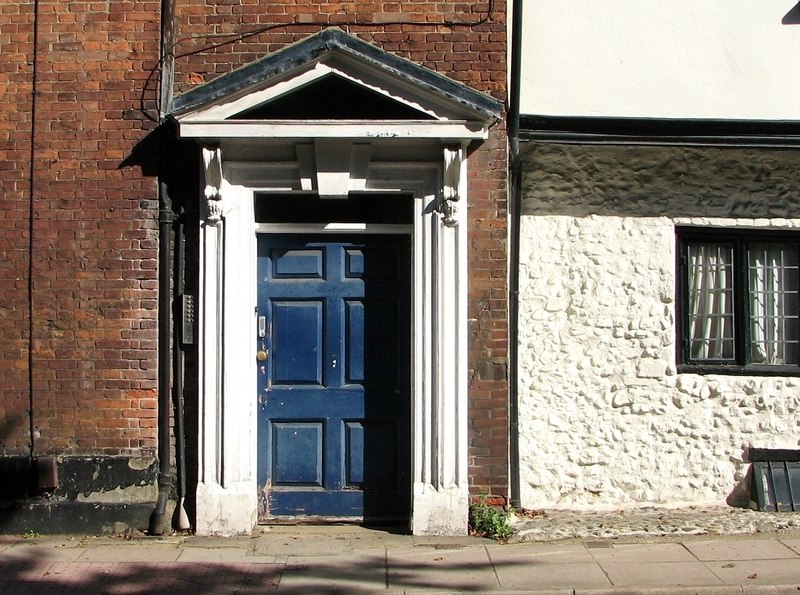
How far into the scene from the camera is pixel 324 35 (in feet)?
20.8

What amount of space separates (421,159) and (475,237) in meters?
0.74

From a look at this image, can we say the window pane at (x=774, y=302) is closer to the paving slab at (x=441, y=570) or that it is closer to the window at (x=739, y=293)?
the window at (x=739, y=293)

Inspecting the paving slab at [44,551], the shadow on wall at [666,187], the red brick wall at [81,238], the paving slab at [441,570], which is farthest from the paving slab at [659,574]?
the paving slab at [44,551]

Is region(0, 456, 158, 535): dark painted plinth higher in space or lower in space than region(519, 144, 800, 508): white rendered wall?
lower

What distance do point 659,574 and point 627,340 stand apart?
2.32 metres

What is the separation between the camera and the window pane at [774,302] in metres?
7.74

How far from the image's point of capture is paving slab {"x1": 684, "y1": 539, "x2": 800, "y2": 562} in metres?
6.19

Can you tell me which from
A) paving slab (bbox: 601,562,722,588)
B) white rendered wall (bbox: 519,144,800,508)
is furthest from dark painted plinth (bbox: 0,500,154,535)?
paving slab (bbox: 601,562,722,588)

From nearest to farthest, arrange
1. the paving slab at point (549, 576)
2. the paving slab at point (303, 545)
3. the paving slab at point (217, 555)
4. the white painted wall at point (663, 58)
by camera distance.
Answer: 1. the paving slab at point (549, 576)
2. the paving slab at point (217, 555)
3. the paving slab at point (303, 545)
4. the white painted wall at point (663, 58)

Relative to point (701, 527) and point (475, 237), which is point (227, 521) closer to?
point (475, 237)

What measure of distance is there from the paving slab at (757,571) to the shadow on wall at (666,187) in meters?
3.02

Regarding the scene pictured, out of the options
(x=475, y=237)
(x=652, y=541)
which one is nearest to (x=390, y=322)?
(x=475, y=237)

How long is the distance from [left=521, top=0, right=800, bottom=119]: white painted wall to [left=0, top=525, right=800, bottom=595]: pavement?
3.45 meters

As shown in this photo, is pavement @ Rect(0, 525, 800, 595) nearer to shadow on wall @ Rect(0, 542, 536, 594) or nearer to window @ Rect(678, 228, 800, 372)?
shadow on wall @ Rect(0, 542, 536, 594)
